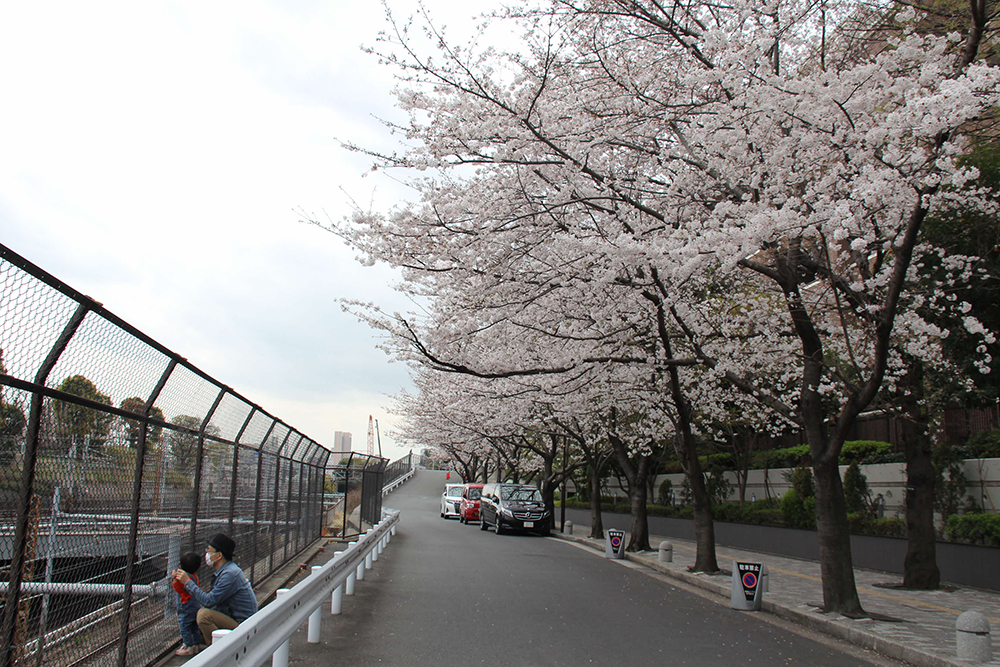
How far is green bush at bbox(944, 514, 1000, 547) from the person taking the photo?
13.0m

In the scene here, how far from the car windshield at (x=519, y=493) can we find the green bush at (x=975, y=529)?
17001 millimetres

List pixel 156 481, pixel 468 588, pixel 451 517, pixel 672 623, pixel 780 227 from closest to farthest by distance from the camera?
pixel 156 481, pixel 780 227, pixel 672 623, pixel 468 588, pixel 451 517

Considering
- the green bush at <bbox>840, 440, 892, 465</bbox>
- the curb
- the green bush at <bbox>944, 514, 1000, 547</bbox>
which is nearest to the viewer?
the curb

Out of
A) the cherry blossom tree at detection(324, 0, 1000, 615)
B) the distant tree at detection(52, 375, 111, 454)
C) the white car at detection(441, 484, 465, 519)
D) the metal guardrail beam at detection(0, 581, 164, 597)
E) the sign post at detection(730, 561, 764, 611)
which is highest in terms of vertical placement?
the cherry blossom tree at detection(324, 0, 1000, 615)

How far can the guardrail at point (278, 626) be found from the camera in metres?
4.06

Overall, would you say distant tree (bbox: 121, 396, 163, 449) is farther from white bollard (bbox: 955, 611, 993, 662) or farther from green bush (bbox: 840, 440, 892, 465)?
green bush (bbox: 840, 440, 892, 465)

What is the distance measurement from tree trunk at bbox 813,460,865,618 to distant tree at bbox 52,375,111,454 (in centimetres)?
882

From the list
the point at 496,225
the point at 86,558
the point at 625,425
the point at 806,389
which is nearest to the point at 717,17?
the point at 496,225

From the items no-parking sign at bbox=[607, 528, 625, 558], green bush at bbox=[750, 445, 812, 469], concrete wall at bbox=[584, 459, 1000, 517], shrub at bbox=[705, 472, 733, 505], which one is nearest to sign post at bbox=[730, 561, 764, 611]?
concrete wall at bbox=[584, 459, 1000, 517]

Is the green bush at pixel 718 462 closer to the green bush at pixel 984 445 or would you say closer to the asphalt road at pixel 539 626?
the green bush at pixel 984 445

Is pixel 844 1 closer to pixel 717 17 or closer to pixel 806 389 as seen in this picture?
pixel 717 17

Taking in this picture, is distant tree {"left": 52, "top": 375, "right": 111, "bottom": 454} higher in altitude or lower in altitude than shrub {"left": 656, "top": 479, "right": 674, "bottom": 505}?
higher

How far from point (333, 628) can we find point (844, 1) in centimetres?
1092

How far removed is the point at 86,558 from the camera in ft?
16.0
